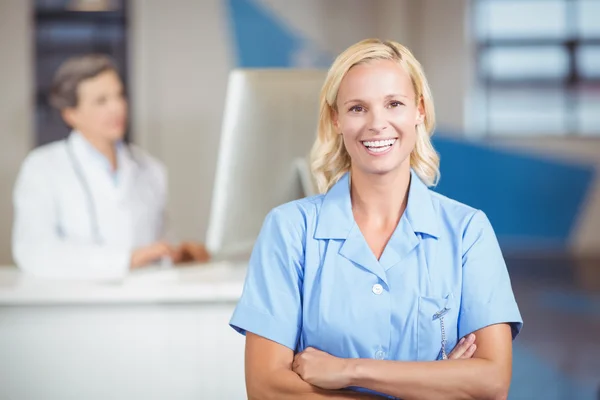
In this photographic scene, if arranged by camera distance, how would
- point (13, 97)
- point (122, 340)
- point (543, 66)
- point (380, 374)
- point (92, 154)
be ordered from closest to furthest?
point (380, 374) → point (122, 340) → point (92, 154) → point (13, 97) → point (543, 66)

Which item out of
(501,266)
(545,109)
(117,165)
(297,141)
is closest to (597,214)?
(545,109)

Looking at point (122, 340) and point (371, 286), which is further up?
point (371, 286)

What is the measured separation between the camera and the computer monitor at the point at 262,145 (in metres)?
1.68

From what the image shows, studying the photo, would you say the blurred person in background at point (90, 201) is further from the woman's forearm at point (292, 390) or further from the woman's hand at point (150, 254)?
the woman's forearm at point (292, 390)

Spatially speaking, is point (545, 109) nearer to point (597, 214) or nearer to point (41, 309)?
point (597, 214)

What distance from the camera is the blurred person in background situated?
2.18 meters

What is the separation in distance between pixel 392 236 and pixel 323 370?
0.67 feet

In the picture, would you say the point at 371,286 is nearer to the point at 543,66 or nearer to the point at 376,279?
the point at 376,279

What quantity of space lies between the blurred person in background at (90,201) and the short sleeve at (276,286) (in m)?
0.87

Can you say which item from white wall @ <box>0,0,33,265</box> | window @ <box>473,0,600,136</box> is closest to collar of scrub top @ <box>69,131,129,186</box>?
white wall @ <box>0,0,33,265</box>

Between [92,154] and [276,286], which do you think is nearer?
[276,286]

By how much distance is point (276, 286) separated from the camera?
3.46ft

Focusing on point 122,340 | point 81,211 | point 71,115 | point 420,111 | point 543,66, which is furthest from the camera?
point 543,66

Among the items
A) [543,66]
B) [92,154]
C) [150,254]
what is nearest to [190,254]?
[150,254]
